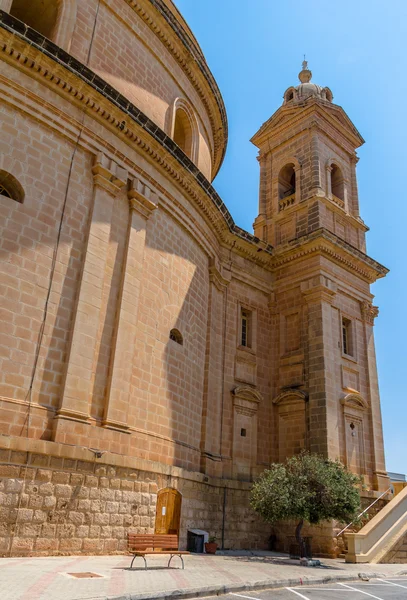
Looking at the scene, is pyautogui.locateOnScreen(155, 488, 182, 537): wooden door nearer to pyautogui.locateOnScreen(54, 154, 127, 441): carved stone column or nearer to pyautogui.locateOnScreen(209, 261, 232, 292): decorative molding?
pyautogui.locateOnScreen(54, 154, 127, 441): carved stone column

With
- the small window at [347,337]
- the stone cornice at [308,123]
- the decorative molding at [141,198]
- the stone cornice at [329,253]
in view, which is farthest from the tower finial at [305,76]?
the decorative molding at [141,198]

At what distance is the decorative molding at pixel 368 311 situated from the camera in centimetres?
2192

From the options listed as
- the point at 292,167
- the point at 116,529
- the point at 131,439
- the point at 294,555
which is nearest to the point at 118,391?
the point at 131,439

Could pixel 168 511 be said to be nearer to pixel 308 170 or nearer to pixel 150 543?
pixel 150 543

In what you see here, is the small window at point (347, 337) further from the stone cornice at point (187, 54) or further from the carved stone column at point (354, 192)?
the stone cornice at point (187, 54)

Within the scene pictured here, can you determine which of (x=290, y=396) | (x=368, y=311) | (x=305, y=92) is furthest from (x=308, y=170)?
(x=290, y=396)

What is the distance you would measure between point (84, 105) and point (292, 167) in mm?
13089

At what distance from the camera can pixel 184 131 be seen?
1958 centimetres

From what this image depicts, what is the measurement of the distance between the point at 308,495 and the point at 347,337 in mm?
8608

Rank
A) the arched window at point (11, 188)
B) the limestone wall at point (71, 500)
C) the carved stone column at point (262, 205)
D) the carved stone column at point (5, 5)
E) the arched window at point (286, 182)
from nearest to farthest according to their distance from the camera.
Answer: the limestone wall at point (71, 500), the arched window at point (11, 188), the carved stone column at point (5, 5), the carved stone column at point (262, 205), the arched window at point (286, 182)

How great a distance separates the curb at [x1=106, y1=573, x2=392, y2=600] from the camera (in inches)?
272

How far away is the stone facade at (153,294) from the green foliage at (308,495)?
2107 mm

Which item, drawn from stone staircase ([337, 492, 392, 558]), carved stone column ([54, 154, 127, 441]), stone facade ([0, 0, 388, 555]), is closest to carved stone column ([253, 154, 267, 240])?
stone facade ([0, 0, 388, 555])

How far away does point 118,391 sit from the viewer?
41.3 ft
